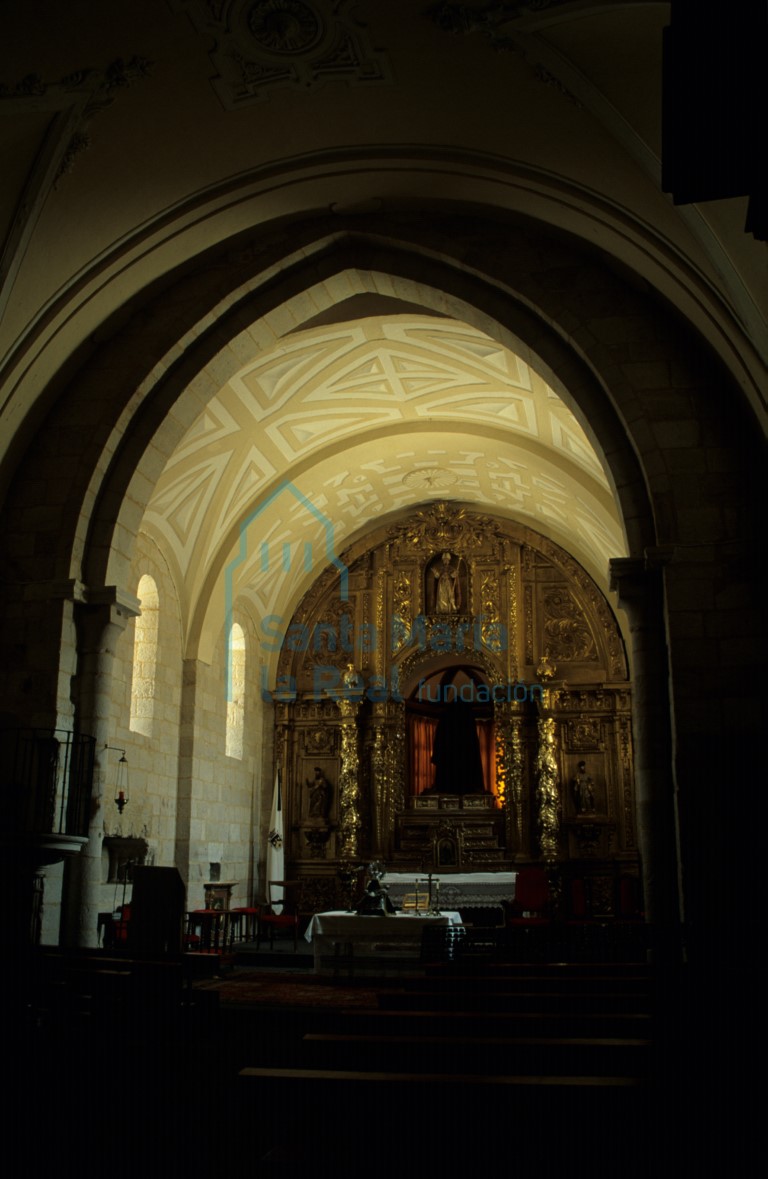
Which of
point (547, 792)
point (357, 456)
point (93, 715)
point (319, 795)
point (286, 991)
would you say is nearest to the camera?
point (286, 991)

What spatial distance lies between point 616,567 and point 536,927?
5098mm

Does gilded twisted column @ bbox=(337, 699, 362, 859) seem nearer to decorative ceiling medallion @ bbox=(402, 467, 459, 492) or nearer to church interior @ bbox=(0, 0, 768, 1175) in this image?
church interior @ bbox=(0, 0, 768, 1175)

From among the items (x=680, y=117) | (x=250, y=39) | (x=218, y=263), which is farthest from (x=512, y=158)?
(x=680, y=117)

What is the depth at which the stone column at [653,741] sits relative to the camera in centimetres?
855

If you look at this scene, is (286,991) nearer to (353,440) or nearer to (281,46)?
(281,46)

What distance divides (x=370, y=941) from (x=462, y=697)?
822cm

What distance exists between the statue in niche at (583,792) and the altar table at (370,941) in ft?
19.8

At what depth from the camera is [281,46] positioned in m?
8.50

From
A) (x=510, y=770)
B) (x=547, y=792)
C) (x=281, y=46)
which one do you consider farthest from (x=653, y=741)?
(x=510, y=770)

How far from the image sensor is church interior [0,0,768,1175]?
4.16 metres

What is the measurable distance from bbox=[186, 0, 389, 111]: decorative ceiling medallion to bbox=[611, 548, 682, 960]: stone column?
500 centimetres
